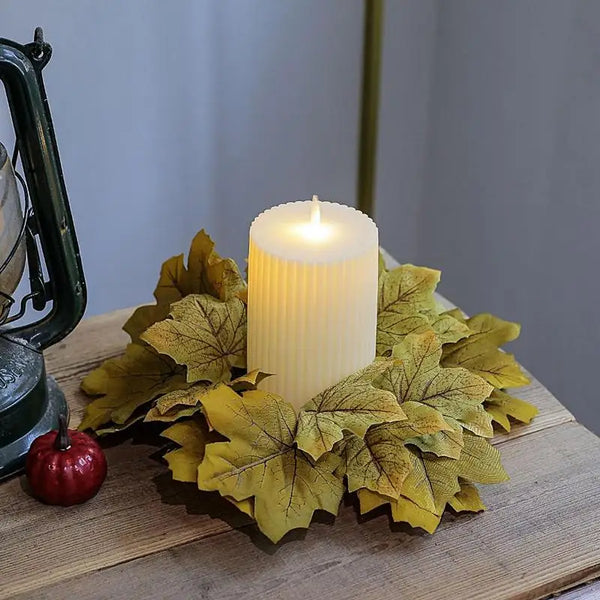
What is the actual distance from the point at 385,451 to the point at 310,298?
12 cm

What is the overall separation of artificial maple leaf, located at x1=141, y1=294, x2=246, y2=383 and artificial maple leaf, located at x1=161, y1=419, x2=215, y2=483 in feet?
0.13

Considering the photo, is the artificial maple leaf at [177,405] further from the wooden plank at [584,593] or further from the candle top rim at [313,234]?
the wooden plank at [584,593]

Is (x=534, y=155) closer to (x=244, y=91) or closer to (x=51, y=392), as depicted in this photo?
(x=244, y=91)

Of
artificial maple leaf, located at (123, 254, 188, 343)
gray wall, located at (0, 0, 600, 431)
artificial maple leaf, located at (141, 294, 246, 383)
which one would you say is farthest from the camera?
gray wall, located at (0, 0, 600, 431)

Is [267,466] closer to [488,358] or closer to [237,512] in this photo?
[237,512]

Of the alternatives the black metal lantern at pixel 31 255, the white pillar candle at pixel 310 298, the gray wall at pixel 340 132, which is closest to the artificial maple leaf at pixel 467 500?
the white pillar candle at pixel 310 298

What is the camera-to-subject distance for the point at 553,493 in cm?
73

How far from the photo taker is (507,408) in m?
0.81

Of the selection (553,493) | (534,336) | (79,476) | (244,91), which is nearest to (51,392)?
(79,476)

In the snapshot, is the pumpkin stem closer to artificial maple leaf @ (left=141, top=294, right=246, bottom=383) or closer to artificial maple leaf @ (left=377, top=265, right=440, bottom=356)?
artificial maple leaf @ (left=141, top=294, right=246, bottom=383)

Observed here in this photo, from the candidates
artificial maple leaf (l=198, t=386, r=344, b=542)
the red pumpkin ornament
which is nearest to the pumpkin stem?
the red pumpkin ornament

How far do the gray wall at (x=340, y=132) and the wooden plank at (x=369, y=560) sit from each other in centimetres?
62

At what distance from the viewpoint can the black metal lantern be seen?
2.28 ft

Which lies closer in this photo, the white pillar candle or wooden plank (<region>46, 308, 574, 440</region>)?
the white pillar candle
